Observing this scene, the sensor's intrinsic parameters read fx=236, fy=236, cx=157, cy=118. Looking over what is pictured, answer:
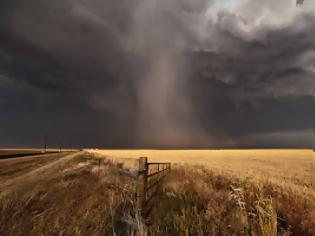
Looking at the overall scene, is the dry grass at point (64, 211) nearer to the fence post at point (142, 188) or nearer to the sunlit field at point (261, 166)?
the fence post at point (142, 188)

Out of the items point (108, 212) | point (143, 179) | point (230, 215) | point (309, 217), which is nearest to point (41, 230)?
point (108, 212)

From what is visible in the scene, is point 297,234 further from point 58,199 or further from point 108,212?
point 58,199

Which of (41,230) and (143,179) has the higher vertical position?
(143,179)

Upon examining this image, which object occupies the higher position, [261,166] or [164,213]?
[164,213]

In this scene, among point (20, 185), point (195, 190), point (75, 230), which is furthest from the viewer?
point (20, 185)

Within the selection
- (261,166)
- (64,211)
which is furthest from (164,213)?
(261,166)

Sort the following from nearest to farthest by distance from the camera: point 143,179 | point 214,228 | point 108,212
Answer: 1. point 214,228
2. point 143,179
3. point 108,212

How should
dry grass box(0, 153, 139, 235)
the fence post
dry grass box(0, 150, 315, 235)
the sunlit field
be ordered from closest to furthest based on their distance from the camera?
dry grass box(0, 150, 315, 235)
dry grass box(0, 153, 139, 235)
the fence post
the sunlit field

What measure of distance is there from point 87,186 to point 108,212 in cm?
480

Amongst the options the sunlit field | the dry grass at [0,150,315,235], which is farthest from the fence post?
the sunlit field

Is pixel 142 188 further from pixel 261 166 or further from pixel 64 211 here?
pixel 261 166

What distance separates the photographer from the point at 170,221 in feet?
20.7

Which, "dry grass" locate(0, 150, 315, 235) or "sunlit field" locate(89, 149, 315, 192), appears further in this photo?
"sunlit field" locate(89, 149, 315, 192)

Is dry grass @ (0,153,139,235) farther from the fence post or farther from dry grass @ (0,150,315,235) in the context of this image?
the fence post
